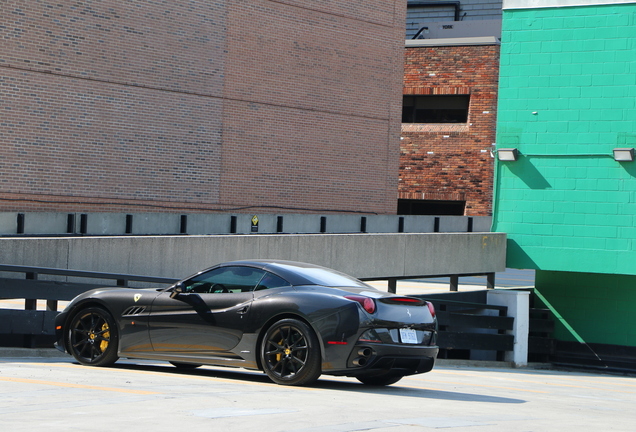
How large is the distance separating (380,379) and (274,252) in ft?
23.5

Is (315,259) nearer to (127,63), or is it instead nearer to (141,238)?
(141,238)

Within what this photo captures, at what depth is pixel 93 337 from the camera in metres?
10.4

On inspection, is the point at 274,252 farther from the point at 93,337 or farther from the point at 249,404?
the point at 249,404

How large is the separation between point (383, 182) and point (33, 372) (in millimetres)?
24313

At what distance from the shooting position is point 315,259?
17.6 m

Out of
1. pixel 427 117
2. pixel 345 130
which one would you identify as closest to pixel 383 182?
pixel 345 130

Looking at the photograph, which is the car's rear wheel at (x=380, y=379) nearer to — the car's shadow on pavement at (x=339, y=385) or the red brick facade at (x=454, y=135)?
the car's shadow on pavement at (x=339, y=385)

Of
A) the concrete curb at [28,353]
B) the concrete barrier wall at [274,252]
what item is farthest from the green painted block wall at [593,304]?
the concrete curb at [28,353]

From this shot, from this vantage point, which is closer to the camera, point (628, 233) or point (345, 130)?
point (628, 233)

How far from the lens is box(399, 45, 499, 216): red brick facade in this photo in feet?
126

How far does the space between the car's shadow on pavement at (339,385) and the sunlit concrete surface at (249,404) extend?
0.01m

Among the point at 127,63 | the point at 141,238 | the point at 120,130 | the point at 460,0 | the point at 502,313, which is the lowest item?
the point at 502,313

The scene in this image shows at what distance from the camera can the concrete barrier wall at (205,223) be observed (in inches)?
891

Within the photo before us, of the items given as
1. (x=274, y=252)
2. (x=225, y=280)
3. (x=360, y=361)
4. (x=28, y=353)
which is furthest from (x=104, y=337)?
(x=274, y=252)
